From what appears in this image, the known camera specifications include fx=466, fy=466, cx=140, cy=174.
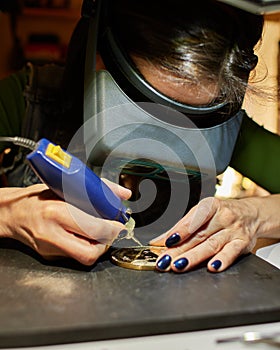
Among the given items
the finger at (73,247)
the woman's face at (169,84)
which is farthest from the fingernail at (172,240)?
the woman's face at (169,84)

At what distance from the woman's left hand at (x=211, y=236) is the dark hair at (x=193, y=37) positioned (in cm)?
18

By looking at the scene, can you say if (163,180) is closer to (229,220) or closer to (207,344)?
(229,220)

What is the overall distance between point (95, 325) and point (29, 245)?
0.24 metres

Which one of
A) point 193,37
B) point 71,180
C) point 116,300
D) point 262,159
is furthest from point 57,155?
point 262,159

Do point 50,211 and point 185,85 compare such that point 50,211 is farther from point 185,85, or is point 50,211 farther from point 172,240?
point 185,85

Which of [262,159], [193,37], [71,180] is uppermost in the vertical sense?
[193,37]

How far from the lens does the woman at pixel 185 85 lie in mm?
609

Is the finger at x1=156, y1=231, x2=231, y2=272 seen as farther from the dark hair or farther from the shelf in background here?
the shelf in background

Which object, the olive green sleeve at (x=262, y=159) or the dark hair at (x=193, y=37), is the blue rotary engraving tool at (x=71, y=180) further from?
the olive green sleeve at (x=262, y=159)

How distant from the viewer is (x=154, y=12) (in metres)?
0.68

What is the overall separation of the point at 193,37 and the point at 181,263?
324mm

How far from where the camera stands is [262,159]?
1101mm

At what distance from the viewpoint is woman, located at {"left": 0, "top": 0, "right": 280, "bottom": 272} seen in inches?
24.0

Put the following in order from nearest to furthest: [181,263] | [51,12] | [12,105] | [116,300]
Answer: [116,300]
[181,263]
[12,105]
[51,12]
